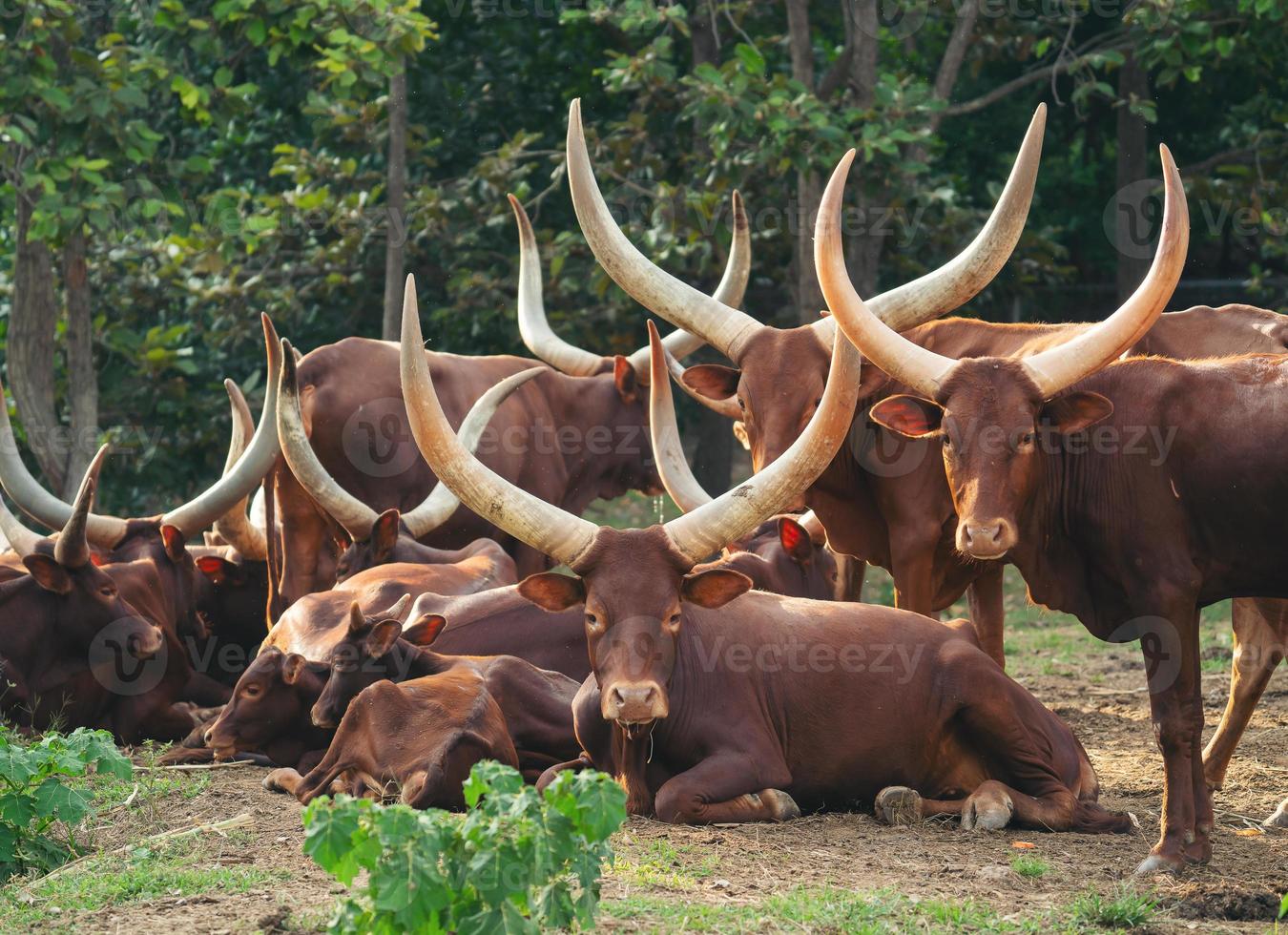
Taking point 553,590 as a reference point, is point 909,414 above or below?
above

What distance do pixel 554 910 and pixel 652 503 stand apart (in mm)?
10458

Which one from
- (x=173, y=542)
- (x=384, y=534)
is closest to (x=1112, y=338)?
(x=384, y=534)

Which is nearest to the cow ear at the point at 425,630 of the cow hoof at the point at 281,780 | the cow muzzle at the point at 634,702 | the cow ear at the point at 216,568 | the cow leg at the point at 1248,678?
the cow hoof at the point at 281,780

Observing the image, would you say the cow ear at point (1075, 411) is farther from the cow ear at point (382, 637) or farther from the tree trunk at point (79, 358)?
the tree trunk at point (79, 358)

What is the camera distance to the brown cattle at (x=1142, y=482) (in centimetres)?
511

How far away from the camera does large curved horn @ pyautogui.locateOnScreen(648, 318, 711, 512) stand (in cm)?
680

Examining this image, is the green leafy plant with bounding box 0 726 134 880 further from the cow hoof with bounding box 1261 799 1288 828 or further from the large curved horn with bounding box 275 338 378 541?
the cow hoof with bounding box 1261 799 1288 828

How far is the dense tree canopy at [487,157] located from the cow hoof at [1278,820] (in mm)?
5537

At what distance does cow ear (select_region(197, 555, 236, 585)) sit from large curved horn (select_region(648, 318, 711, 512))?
2.72 meters

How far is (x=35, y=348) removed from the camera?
1143cm

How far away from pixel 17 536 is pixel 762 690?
13.9 ft

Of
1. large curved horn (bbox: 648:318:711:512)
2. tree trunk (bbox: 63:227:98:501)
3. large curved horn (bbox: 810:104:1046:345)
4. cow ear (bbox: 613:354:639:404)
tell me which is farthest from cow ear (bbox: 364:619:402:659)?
tree trunk (bbox: 63:227:98:501)

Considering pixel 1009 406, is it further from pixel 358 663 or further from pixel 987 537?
pixel 358 663

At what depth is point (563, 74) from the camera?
13727mm
